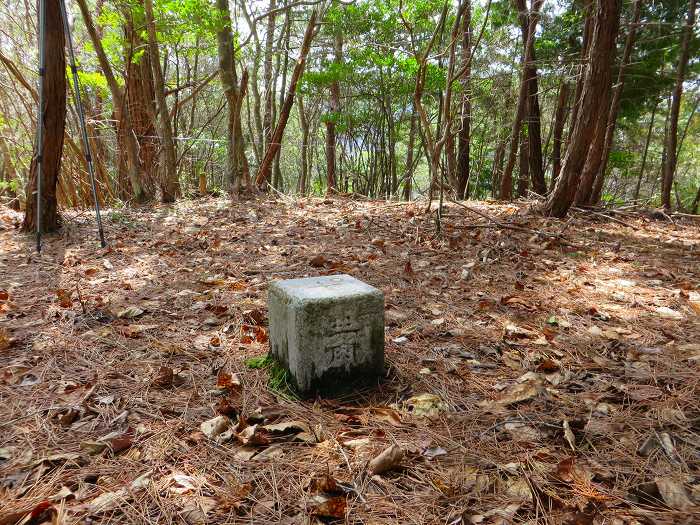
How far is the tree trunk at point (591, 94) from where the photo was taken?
4.57 m

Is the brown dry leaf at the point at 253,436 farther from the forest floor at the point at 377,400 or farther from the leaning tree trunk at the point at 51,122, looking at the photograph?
the leaning tree trunk at the point at 51,122

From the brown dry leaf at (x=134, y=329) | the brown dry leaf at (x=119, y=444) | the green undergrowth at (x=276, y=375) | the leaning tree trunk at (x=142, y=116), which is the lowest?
the brown dry leaf at (x=119, y=444)

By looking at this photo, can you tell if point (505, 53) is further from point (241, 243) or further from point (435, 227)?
point (241, 243)

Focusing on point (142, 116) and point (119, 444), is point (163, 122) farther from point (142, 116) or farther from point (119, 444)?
point (119, 444)

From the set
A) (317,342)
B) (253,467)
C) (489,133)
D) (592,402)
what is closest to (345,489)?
(253,467)

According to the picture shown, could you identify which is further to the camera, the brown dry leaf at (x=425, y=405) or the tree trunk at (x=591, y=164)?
the tree trunk at (x=591, y=164)

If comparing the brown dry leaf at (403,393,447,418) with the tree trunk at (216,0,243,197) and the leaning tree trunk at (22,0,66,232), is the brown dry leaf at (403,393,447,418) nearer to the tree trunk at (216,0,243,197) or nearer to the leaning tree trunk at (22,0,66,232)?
the leaning tree trunk at (22,0,66,232)

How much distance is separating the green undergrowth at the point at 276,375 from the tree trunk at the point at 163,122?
579 cm

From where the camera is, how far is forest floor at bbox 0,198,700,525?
1.29 metres

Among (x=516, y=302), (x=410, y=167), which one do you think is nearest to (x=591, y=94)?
(x=516, y=302)

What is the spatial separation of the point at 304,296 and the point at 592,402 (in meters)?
1.31

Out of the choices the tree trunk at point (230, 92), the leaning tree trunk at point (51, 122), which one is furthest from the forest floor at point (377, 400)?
the tree trunk at point (230, 92)

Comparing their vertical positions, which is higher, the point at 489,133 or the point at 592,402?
the point at 489,133

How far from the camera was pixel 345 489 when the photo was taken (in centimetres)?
134
